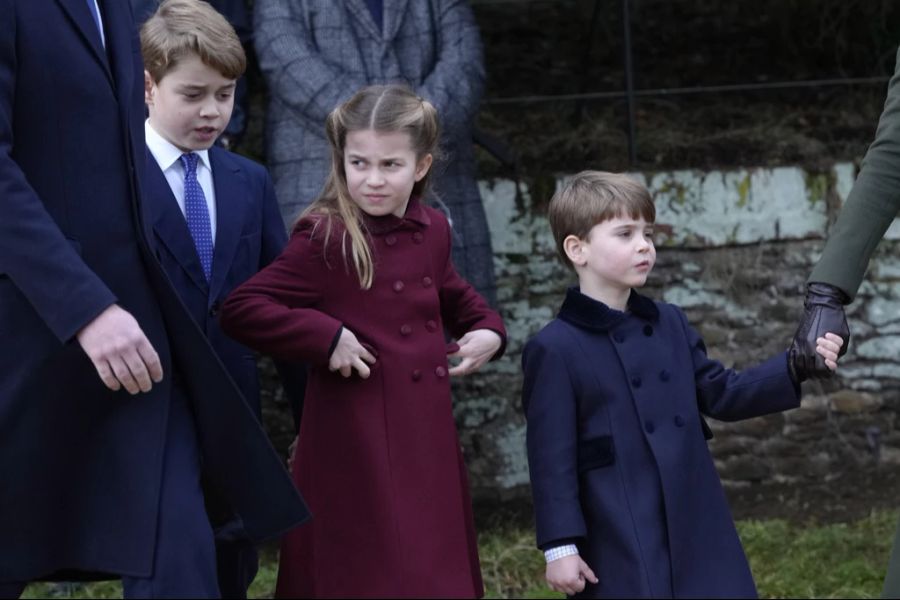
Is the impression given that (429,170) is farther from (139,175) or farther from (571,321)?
(139,175)

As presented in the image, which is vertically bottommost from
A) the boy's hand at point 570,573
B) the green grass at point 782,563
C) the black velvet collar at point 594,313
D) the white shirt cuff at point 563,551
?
the green grass at point 782,563

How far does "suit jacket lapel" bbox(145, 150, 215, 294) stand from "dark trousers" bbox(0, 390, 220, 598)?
0.61m

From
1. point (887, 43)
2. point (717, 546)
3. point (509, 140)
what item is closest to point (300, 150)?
point (509, 140)

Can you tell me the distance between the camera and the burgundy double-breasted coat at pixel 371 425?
3.93 m

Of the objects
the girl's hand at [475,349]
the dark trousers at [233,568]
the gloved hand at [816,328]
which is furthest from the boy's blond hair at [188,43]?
the gloved hand at [816,328]

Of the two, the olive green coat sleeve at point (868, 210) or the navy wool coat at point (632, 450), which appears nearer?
the navy wool coat at point (632, 450)

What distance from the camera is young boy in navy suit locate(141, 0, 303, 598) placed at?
4.08m

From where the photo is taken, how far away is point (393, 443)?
399 centimetres

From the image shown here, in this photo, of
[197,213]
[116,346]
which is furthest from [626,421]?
[116,346]

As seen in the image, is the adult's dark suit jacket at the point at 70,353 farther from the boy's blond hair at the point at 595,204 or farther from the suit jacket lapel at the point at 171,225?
the boy's blond hair at the point at 595,204

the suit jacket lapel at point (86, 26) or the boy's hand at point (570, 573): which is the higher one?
the suit jacket lapel at point (86, 26)

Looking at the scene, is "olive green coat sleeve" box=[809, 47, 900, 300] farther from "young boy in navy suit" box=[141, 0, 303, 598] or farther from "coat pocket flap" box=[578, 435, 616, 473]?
"young boy in navy suit" box=[141, 0, 303, 598]

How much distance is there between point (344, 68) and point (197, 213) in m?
1.61

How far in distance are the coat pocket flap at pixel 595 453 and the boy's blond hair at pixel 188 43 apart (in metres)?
1.24
